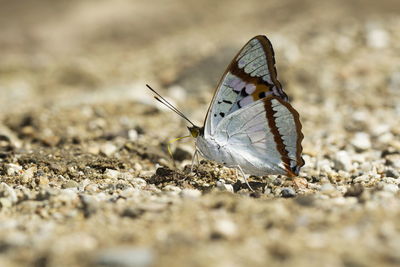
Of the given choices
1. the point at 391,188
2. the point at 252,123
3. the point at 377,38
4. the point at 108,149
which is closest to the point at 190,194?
the point at 252,123

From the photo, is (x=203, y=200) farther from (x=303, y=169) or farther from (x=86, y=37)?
(x=86, y=37)

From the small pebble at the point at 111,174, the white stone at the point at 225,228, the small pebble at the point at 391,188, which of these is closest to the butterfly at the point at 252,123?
the small pebble at the point at 391,188

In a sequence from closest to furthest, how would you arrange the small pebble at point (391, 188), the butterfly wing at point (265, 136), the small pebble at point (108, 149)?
1. the small pebble at point (391, 188)
2. the butterfly wing at point (265, 136)
3. the small pebble at point (108, 149)

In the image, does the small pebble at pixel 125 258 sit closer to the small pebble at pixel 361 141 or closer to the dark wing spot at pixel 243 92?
the dark wing spot at pixel 243 92

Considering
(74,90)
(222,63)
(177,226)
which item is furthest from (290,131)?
(74,90)

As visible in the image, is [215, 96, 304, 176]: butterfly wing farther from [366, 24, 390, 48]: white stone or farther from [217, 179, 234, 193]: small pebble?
[366, 24, 390, 48]: white stone
